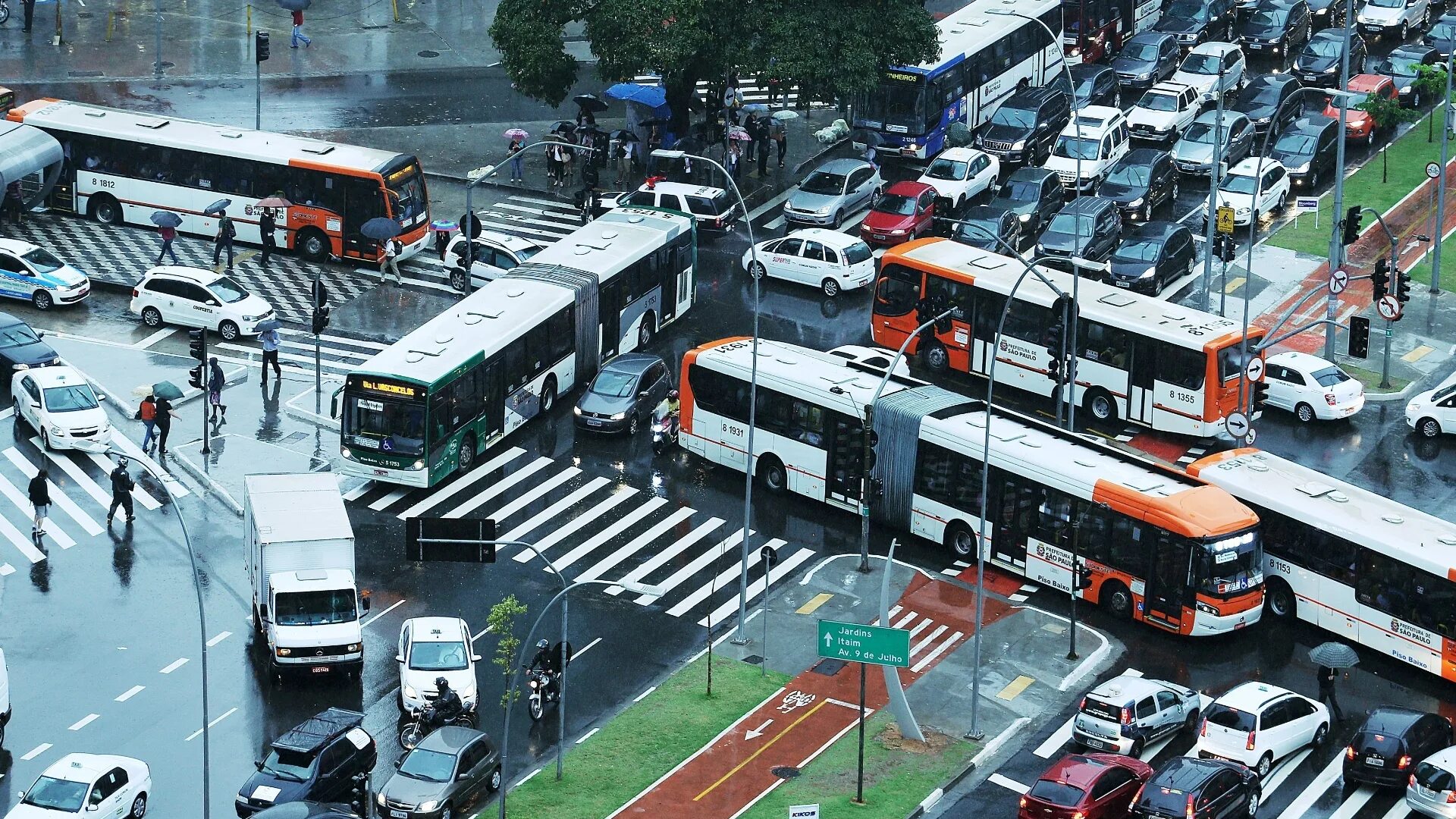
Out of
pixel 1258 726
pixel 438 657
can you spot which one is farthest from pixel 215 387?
pixel 1258 726

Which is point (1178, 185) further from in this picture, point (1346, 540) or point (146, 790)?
point (146, 790)

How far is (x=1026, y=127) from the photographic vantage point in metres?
81.1

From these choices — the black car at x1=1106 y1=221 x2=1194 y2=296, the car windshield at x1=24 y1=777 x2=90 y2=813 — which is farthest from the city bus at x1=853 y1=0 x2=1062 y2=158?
the car windshield at x1=24 y1=777 x2=90 y2=813

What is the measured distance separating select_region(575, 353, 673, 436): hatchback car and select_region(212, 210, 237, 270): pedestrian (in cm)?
1488

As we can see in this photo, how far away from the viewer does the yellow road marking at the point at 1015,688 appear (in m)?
51.0

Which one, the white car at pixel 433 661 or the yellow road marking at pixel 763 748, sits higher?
the white car at pixel 433 661

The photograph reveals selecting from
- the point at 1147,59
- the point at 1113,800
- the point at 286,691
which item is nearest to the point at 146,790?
the point at 286,691

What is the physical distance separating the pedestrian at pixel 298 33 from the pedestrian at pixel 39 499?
128ft

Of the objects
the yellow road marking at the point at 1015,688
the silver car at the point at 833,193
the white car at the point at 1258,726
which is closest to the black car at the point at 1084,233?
the silver car at the point at 833,193

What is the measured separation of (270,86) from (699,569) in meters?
39.2

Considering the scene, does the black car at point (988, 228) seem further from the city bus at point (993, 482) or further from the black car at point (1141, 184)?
the city bus at point (993, 482)

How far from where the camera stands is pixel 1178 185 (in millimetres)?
79875

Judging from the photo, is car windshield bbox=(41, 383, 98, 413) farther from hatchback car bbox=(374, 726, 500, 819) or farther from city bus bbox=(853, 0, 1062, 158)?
city bus bbox=(853, 0, 1062, 158)

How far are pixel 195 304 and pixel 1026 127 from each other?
1198 inches
